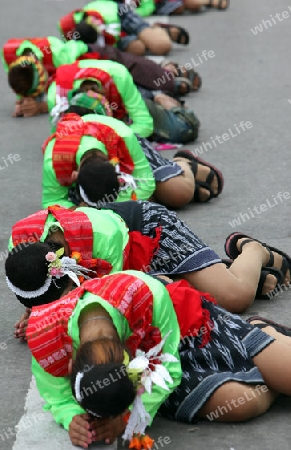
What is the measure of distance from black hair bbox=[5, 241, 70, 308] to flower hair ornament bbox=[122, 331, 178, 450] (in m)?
0.61

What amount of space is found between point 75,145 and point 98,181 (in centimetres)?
58

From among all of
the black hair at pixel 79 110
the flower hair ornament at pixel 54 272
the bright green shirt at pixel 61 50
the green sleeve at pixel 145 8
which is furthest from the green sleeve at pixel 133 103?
the green sleeve at pixel 145 8

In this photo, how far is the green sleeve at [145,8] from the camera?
39.0 ft

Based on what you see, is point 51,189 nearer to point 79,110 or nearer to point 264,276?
point 79,110

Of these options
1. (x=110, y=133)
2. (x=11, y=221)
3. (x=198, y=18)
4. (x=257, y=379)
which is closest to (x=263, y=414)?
(x=257, y=379)

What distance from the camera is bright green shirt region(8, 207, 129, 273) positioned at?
457 centimetres

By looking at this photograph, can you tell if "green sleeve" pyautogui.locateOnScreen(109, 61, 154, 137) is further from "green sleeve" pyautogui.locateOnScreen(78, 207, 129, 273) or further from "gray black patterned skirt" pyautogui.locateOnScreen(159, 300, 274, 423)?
"gray black patterned skirt" pyautogui.locateOnScreen(159, 300, 274, 423)

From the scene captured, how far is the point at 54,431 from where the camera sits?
402 centimetres

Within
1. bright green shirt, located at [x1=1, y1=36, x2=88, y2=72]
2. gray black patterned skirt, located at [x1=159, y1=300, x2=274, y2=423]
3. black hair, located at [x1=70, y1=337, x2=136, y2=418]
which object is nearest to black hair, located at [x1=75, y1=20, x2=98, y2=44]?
bright green shirt, located at [x1=1, y1=36, x2=88, y2=72]

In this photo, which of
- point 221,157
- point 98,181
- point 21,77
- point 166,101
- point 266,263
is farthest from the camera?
point 21,77

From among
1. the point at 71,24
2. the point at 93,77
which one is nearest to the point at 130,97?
the point at 93,77

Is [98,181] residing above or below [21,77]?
above

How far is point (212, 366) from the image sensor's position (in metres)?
4.03

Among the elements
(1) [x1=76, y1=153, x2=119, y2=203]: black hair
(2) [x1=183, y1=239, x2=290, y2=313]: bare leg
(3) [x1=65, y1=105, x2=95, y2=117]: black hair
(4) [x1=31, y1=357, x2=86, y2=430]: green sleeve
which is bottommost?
(3) [x1=65, y1=105, x2=95, y2=117]: black hair
